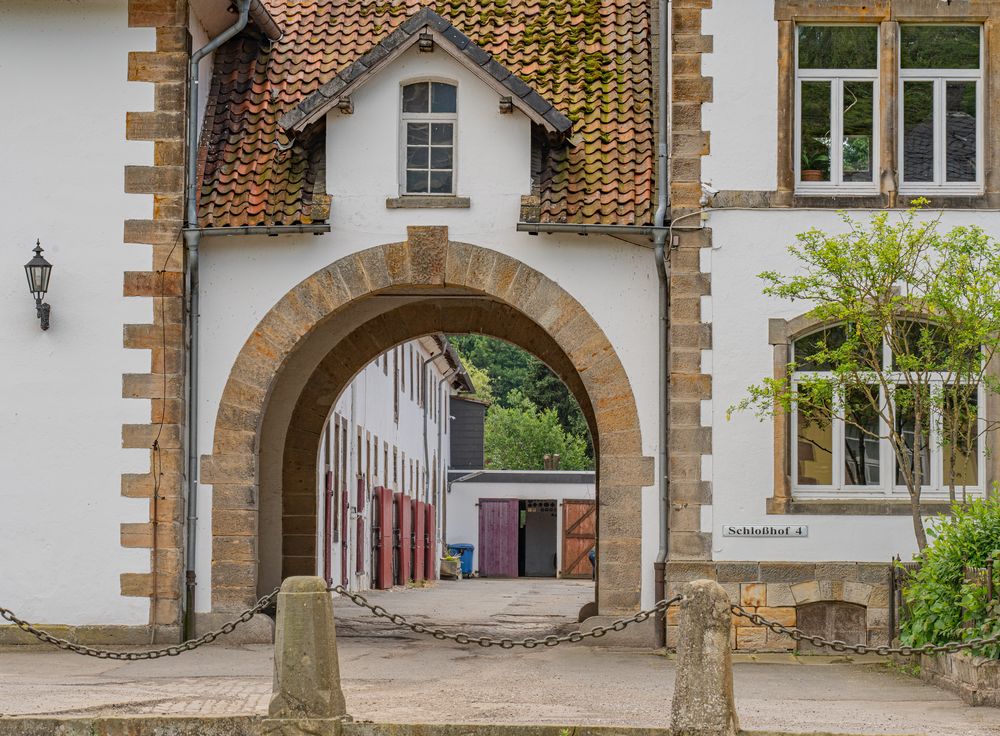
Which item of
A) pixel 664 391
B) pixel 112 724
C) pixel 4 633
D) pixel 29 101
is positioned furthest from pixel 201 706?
pixel 29 101

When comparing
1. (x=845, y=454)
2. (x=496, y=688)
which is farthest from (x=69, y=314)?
(x=845, y=454)

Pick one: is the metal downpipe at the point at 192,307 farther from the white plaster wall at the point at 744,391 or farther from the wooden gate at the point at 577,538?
the wooden gate at the point at 577,538

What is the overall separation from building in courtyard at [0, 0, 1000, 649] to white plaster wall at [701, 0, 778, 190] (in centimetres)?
3

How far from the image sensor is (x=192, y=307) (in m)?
16.9

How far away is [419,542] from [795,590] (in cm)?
2259

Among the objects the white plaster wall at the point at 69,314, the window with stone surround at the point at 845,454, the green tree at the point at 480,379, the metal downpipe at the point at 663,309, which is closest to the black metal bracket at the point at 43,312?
the white plaster wall at the point at 69,314

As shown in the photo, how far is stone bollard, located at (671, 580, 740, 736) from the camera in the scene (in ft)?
30.9

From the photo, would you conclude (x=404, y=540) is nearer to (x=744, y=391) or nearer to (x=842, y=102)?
(x=744, y=391)

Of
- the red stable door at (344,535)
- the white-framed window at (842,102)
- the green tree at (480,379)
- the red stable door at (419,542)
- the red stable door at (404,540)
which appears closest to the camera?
the white-framed window at (842,102)

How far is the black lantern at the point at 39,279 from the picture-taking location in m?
16.4

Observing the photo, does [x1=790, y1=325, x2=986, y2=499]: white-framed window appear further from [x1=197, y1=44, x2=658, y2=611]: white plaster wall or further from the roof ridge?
the roof ridge

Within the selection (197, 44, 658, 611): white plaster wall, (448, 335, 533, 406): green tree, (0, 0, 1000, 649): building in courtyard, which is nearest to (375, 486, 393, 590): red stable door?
(0, 0, 1000, 649): building in courtyard

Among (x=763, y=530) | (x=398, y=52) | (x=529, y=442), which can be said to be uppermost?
(x=398, y=52)

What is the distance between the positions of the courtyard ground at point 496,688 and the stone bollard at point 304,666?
2.29 ft
